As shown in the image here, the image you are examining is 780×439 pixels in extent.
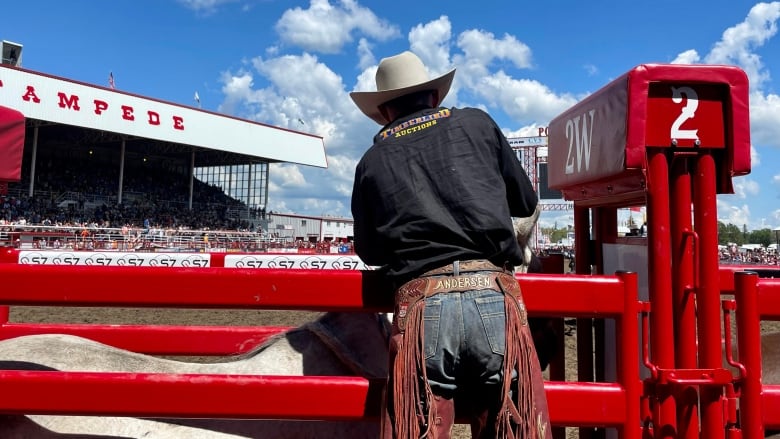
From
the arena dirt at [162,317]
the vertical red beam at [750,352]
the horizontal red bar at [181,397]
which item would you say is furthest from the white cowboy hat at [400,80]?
the arena dirt at [162,317]

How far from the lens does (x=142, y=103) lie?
2962 centimetres

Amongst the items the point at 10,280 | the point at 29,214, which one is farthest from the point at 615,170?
the point at 29,214

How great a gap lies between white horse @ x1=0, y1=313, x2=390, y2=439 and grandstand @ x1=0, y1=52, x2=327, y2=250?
1819 cm

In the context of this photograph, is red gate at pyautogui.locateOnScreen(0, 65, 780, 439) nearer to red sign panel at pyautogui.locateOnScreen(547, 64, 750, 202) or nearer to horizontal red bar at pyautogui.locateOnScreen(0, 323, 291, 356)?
red sign panel at pyautogui.locateOnScreen(547, 64, 750, 202)

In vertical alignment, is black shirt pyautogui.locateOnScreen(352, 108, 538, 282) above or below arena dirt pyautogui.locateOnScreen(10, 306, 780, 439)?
above

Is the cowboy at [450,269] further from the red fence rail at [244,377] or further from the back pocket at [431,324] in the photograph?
the red fence rail at [244,377]

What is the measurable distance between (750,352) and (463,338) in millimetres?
1024

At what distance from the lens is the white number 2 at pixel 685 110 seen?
1.85 m

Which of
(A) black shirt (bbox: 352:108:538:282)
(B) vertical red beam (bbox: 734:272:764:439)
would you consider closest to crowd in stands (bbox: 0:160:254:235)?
(A) black shirt (bbox: 352:108:538:282)

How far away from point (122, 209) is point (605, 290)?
3428 centimetres

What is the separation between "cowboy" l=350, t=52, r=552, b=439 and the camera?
1.61 m

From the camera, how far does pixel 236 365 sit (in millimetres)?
2455

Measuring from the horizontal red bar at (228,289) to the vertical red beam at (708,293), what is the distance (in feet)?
0.84

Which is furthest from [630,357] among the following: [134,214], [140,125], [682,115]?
[134,214]
